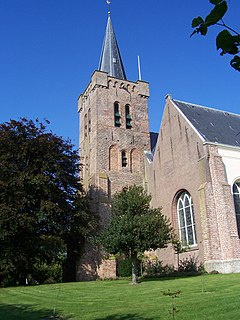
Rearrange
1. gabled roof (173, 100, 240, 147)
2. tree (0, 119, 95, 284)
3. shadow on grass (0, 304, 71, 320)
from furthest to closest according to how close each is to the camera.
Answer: gabled roof (173, 100, 240, 147) < tree (0, 119, 95, 284) < shadow on grass (0, 304, 71, 320)

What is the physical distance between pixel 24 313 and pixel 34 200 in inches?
485

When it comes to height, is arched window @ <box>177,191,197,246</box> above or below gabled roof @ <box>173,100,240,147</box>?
below

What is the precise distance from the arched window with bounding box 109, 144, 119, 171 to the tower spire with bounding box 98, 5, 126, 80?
26.4 ft

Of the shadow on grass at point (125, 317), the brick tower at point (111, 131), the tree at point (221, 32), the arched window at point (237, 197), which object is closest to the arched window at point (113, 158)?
the brick tower at point (111, 131)

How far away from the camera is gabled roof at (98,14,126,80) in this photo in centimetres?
3475

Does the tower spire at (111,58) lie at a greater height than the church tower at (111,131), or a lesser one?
greater

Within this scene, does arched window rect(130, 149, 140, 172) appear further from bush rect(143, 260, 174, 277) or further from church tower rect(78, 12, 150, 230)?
bush rect(143, 260, 174, 277)

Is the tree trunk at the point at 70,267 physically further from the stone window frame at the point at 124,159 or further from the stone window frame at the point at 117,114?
the stone window frame at the point at 117,114

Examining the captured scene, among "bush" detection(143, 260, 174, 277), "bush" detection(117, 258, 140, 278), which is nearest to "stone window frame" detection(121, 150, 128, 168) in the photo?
"bush" detection(117, 258, 140, 278)

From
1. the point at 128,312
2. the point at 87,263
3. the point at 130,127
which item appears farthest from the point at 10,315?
the point at 130,127

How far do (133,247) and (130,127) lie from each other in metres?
16.7

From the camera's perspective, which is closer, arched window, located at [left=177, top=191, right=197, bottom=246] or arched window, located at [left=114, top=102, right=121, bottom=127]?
arched window, located at [left=177, top=191, right=197, bottom=246]

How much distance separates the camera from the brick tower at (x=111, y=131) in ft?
95.6

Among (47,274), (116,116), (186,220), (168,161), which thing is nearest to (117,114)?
(116,116)
